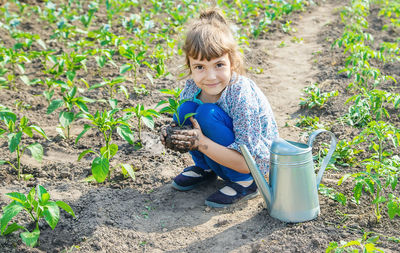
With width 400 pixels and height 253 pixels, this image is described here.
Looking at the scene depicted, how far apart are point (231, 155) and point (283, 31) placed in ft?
14.2

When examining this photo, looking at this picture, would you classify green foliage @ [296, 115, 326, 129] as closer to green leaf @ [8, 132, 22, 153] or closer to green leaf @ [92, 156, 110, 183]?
green leaf @ [92, 156, 110, 183]

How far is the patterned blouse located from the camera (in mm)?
2365

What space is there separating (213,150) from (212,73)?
40 centimetres

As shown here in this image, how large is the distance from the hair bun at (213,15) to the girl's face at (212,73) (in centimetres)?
24

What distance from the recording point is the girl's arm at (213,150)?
233 cm

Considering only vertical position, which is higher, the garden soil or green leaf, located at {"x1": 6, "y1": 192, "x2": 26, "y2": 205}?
green leaf, located at {"x1": 6, "y1": 192, "x2": 26, "y2": 205}

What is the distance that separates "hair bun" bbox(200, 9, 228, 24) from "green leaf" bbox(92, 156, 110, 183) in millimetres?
950

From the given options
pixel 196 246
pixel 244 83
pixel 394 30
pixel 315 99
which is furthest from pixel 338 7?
pixel 196 246

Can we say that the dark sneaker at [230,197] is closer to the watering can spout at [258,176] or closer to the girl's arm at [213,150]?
the girl's arm at [213,150]

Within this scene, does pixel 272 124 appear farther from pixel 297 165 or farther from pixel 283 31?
pixel 283 31

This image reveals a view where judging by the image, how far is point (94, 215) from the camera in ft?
7.70

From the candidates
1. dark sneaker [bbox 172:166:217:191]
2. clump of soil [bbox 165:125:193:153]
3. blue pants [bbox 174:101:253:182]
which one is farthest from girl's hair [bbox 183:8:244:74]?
dark sneaker [bbox 172:166:217:191]


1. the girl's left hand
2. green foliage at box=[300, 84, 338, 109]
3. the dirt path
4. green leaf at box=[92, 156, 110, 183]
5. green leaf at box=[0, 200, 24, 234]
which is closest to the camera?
green leaf at box=[0, 200, 24, 234]

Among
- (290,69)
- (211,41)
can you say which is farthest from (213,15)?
(290,69)
